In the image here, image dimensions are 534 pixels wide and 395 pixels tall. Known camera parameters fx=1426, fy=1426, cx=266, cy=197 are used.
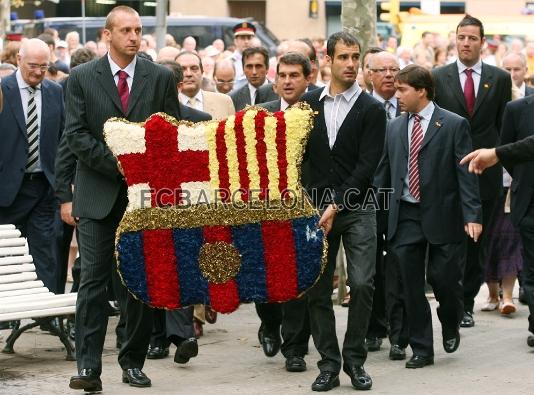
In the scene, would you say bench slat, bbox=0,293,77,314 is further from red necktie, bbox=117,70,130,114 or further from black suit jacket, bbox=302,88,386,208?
black suit jacket, bbox=302,88,386,208

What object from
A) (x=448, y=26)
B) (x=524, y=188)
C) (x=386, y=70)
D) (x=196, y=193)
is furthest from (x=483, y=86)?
(x=448, y=26)

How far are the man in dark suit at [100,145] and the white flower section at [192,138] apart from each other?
1.14 feet

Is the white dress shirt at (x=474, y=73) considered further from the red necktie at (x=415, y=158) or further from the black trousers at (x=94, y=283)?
the black trousers at (x=94, y=283)

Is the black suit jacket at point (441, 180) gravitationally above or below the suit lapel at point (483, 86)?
below

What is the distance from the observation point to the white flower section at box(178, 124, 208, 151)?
358 inches

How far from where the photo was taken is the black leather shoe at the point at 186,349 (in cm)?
999

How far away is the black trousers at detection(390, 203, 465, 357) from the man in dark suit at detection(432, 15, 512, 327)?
182cm

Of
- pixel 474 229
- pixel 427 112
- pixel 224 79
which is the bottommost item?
pixel 474 229

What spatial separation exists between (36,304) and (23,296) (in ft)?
1.14

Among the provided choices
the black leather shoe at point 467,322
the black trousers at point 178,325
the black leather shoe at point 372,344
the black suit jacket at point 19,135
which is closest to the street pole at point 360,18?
the black leather shoe at point 467,322

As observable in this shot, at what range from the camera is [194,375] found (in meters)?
9.97

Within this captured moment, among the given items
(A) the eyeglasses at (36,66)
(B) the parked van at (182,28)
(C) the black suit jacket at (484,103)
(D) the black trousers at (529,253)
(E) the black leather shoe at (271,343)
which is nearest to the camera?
(E) the black leather shoe at (271,343)

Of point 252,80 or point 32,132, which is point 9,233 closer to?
point 32,132

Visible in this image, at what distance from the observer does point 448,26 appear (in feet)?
111
